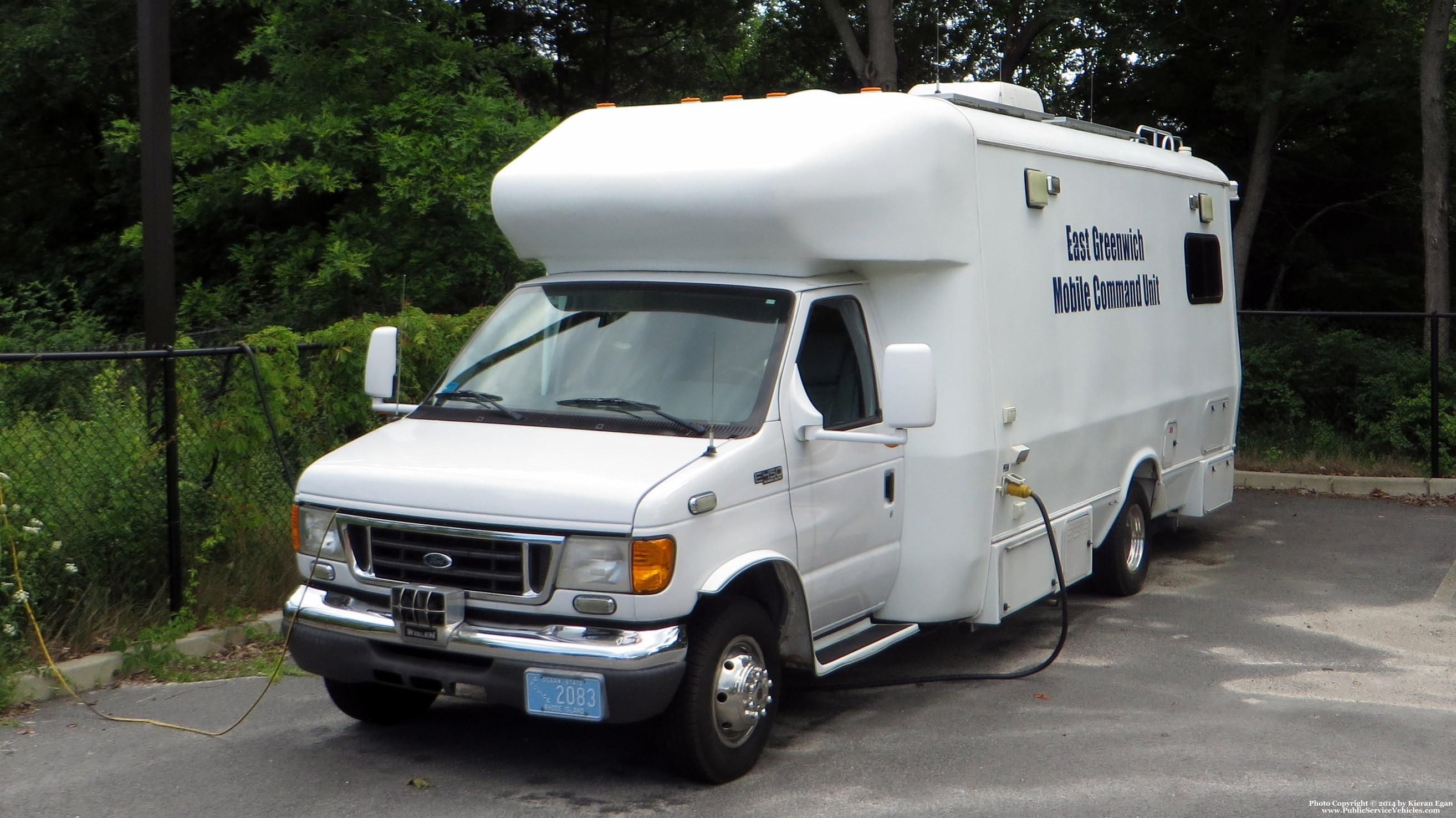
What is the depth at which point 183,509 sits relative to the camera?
751 cm

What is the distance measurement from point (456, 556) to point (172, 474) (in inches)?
113

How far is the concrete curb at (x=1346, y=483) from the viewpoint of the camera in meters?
12.9

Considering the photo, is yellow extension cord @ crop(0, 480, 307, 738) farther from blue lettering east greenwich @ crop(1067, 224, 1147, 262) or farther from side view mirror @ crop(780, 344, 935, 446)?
blue lettering east greenwich @ crop(1067, 224, 1147, 262)

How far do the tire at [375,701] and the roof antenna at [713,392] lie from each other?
1723 mm

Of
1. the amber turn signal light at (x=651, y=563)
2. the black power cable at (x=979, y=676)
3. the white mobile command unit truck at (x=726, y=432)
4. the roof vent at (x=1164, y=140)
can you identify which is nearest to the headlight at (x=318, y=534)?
the white mobile command unit truck at (x=726, y=432)

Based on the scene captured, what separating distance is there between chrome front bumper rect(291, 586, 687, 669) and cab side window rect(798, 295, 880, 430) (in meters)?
1.46

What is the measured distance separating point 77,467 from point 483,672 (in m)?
3.50

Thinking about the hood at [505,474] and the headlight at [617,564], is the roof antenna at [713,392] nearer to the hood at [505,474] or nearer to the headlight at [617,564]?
the hood at [505,474]

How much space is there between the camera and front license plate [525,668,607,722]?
4.79m

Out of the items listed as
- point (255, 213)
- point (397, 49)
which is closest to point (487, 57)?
point (397, 49)

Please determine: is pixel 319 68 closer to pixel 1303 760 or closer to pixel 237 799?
pixel 237 799

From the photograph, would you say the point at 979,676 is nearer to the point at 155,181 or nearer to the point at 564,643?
the point at 564,643

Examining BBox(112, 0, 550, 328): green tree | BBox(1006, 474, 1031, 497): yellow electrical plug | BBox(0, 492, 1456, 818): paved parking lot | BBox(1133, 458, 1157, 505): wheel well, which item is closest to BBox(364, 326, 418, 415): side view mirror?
BBox(0, 492, 1456, 818): paved parking lot

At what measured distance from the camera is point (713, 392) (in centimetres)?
555
